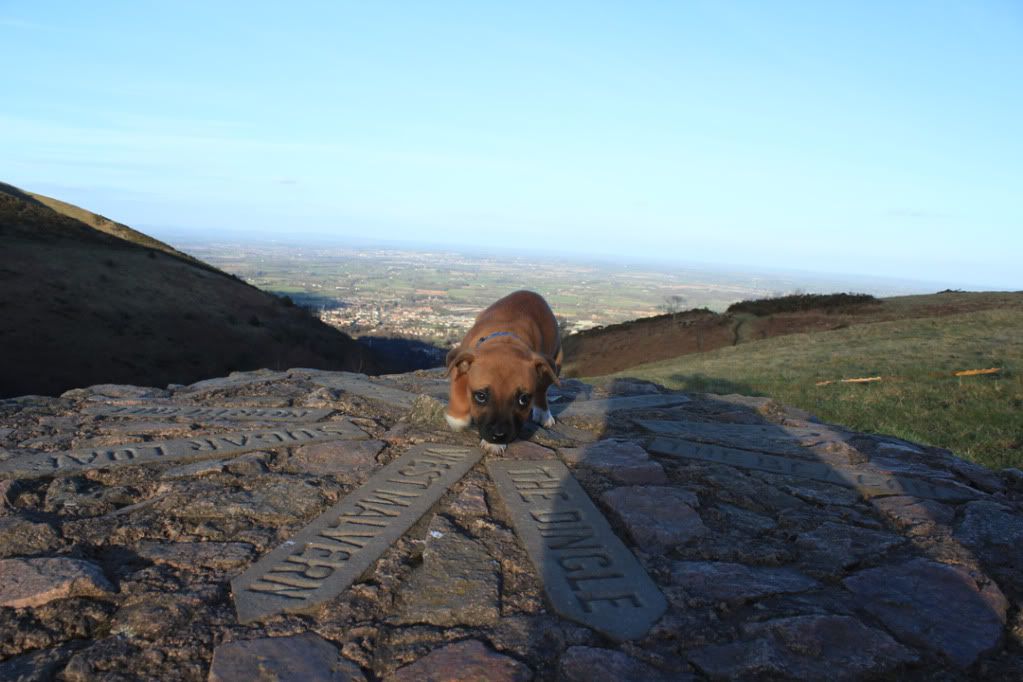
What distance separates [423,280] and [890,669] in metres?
80.6

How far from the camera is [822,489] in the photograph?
185 inches

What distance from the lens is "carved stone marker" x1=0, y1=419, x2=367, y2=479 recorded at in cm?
448

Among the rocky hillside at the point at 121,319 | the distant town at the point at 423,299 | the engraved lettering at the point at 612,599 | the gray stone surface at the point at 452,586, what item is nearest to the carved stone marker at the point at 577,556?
the engraved lettering at the point at 612,599

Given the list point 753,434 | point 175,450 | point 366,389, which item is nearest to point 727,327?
point 753,434

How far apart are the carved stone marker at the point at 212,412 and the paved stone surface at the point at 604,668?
12.9 ft

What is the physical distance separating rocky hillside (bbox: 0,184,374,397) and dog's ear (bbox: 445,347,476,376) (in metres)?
18.5

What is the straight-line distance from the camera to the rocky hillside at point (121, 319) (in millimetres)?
22094

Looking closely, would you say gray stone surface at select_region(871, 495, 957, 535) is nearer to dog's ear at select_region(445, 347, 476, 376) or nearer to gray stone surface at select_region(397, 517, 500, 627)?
gray stone surface at select_region(397, 517, 500, 627)

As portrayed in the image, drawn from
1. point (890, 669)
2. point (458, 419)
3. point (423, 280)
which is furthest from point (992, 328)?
point (423, 280)

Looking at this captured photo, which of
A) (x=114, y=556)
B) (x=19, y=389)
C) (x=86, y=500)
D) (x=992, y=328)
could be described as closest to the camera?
(x=114, y=556)

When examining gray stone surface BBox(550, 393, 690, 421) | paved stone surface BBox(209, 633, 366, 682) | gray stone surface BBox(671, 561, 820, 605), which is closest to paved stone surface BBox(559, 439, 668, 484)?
gray stone surface BBox(550, 393, 690, 421)

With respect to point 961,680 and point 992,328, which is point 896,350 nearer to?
point 992,328

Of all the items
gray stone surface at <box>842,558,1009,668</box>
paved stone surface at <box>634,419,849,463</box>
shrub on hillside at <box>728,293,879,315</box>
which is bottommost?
gray stone surface at <box>842,558,1009,668</box>

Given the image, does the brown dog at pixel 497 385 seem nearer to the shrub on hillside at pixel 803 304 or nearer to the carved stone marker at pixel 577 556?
the carved stone marker at pixel 577 556
